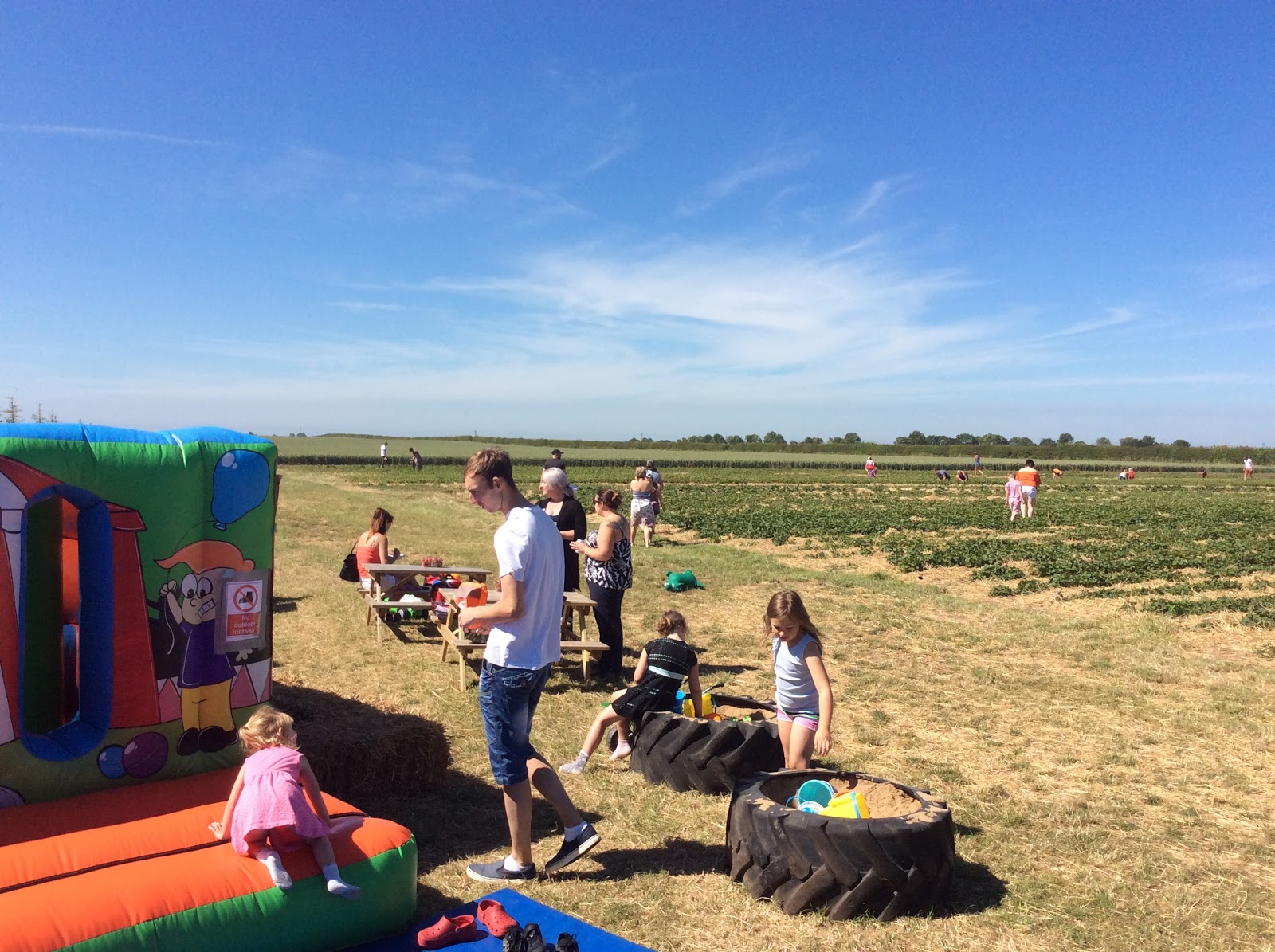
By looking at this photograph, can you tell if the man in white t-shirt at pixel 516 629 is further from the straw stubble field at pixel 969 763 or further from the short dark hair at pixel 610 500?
the short dark hair at pixel 610 500

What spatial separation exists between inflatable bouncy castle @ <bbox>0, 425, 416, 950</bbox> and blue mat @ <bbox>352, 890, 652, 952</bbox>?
0.11 metres

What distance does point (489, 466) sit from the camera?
14.9ft

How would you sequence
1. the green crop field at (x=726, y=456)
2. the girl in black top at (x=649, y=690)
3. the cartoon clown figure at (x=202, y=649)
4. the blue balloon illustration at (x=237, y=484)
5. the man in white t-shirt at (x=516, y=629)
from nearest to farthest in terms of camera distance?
1. the man in white t-shirt at (x=516, y=629)
2. the cartoon clown figure at (x=202, y=649)
3. the blue balloon illustration at (x=237, y=484)
4. the girl in black top at (x=649, y=690)
5. the green crop field at (x=726, y=456)

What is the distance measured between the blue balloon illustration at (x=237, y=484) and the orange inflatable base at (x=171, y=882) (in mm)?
1606

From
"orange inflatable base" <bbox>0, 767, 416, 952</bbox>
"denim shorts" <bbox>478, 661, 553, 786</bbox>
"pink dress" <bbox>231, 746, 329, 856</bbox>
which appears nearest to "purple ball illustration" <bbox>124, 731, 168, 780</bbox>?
"orange inflatable base" <bbox>0, 767, 416, 952</bbox>

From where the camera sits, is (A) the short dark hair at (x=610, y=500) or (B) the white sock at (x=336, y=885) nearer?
(B) the white sock at (x=336, y=885)

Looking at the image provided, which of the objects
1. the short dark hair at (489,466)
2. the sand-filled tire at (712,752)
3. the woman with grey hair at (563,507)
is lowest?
the sand-filled tire at (712,752)

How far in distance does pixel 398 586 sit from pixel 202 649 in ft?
21.7

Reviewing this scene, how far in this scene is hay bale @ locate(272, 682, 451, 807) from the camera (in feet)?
18.5

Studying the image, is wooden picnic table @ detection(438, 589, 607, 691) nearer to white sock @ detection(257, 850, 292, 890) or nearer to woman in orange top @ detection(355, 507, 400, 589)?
woman in orange top @ detection(355, 507, 400, 589)

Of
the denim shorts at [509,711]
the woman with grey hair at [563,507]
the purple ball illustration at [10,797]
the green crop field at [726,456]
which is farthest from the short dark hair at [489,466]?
the green crop field at [726,456]

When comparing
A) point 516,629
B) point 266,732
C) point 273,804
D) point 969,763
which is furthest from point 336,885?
point 969,763

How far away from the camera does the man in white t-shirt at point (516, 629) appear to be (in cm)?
439

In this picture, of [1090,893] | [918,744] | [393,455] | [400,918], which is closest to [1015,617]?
[918,744]
